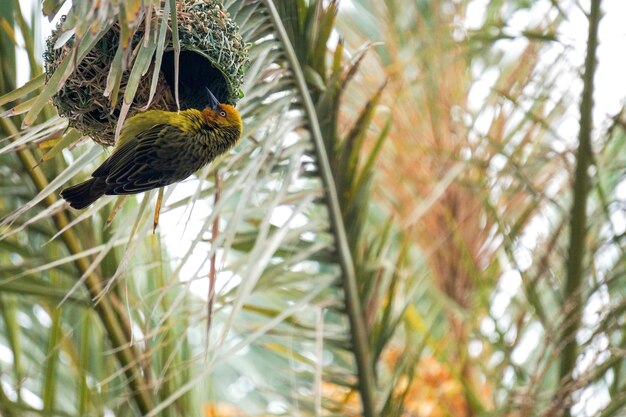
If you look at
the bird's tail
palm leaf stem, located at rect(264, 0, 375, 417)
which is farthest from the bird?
palm leaf stem, located at rect(264, 0, 375, 417)

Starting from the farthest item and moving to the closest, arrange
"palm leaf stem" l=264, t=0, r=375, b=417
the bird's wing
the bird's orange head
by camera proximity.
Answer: "palm leaf stem" l=264, t=0, r=375, b=417 < the bird's orange head < the bird's wing

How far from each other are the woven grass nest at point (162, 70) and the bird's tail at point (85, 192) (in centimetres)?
11

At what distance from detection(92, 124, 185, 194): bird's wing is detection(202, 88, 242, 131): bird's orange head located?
3.0 inches

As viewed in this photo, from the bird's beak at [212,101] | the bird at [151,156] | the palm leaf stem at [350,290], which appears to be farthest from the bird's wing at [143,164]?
the palm leaf stem at [350,290]

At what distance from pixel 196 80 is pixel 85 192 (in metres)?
0.31

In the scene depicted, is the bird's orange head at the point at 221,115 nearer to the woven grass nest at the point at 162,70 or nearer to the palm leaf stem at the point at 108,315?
the woven grass nest at the point at 162,70

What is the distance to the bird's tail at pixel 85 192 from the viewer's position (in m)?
1.40

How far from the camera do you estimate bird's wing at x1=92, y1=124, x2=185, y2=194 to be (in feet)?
4.56

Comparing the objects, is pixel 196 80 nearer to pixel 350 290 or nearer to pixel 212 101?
pixel 212 101

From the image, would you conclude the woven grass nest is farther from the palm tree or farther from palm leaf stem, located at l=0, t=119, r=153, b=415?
palm leaf stem, located at l=0, t=119, r=153, b=415

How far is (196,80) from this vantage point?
162 cm

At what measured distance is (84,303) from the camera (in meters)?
2.07

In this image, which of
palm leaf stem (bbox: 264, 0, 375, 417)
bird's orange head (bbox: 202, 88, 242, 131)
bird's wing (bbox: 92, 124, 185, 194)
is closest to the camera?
bird's wing (bbox: 92, 124, 185, 194)

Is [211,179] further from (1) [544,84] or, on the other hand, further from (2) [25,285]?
(1) [544,84]
